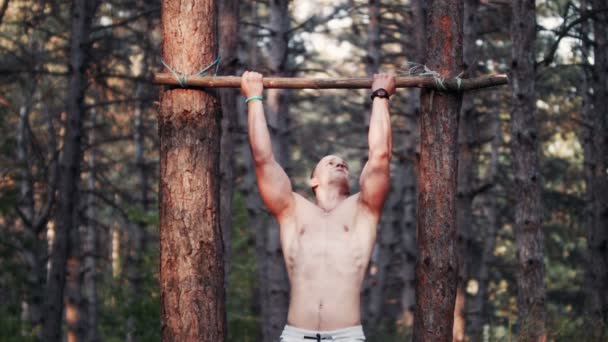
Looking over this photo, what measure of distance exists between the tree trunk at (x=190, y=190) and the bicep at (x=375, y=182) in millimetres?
1144

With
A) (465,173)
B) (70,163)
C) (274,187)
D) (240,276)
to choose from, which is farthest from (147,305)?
(274,187)

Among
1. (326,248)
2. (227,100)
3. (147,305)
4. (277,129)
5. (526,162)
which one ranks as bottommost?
(147,305)

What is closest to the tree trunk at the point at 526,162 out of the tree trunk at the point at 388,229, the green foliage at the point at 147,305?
the tree trunk at the point at 388,229

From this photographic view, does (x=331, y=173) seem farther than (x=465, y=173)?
No

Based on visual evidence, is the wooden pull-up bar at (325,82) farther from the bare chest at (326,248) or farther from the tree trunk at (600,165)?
the tree trunk at (600,165)

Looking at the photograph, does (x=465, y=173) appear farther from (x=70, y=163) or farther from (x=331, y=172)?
(x=331, y=172)

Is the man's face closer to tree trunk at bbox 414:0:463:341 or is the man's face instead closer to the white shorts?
tree trunk at bbox 414:0:463:341

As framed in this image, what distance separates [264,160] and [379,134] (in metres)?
0.86

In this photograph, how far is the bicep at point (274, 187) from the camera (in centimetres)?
654

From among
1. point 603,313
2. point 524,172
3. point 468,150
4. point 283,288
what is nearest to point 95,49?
point 283,288

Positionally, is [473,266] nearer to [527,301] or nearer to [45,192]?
[45,192]

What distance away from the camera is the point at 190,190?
261 inches

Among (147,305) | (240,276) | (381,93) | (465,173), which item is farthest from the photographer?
(240,276)

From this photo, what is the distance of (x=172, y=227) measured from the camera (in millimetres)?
6613
